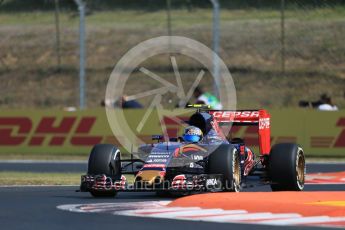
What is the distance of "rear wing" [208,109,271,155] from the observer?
58.7 ft

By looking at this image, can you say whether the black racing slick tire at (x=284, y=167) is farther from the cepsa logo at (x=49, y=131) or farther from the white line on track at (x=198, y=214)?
the cepsa logo at (x=49, y=131)

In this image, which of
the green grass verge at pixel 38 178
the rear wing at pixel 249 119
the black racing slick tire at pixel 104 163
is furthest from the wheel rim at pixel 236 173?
the green grass verge at pixel 38 178

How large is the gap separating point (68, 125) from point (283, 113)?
559 cm

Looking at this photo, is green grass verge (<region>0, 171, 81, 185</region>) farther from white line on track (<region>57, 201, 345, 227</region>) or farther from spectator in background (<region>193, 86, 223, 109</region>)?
spectator in background (<region>193, 86, 223, 109</region>)

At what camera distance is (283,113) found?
2875 centimetres

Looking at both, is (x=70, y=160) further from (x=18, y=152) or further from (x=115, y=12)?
(x=115, y=12)

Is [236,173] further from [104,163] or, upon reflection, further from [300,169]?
[104,163]

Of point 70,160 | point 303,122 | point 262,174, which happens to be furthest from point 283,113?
point 262,174

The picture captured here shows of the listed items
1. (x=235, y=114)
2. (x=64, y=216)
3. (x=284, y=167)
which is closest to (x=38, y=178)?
(x=235, y=114)

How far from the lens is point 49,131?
29.7m

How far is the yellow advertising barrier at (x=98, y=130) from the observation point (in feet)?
93.1

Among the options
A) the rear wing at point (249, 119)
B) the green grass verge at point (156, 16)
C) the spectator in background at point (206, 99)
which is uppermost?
the green grass verge at point (156, 16)

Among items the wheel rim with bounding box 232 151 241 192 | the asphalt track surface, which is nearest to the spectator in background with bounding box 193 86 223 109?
the asphalt track surface

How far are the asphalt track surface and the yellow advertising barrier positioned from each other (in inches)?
448
